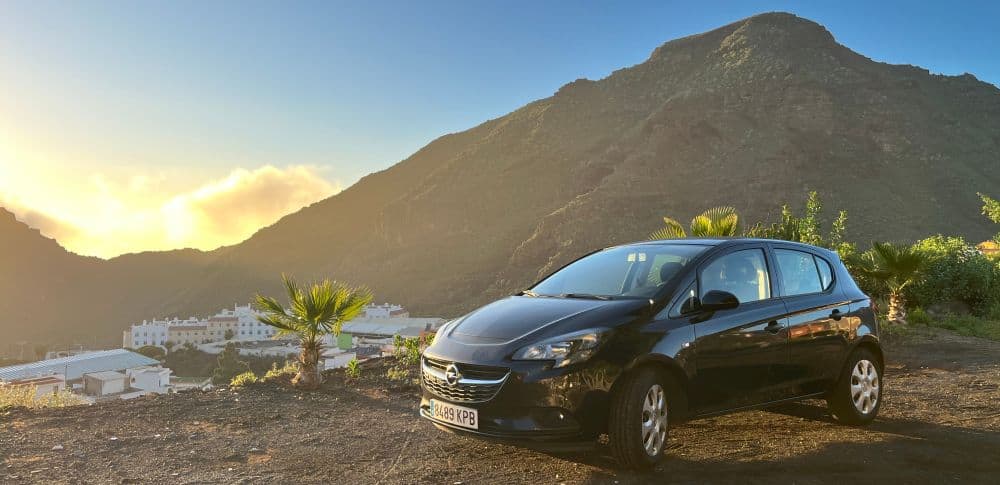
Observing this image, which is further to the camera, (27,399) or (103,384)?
(103,384)

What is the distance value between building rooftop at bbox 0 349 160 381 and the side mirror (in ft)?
149

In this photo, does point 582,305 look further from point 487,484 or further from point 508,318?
point 487,484

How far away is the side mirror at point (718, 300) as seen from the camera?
16.2 ft

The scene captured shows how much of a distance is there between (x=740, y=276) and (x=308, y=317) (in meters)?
5.31

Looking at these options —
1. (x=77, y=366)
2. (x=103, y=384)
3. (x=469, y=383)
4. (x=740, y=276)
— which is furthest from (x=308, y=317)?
(x=77, y=366)

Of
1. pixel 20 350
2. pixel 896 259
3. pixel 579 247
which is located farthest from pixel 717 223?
pixel 20 350

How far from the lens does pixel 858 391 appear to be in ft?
20.6

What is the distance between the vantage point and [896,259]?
14516mm

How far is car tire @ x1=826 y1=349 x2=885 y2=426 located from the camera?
20.1ft

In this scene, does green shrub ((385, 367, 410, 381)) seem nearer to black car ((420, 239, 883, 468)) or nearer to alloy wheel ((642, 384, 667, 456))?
black car ((420, 239, 883, 468))

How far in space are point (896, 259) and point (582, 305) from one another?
1231 cm

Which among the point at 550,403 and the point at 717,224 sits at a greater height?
the point at 717,224

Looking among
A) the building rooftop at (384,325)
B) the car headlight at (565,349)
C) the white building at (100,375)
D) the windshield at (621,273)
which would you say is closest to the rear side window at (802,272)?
the windshield at (621,273)

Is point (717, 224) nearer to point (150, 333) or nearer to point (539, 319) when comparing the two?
point (539, 319)
